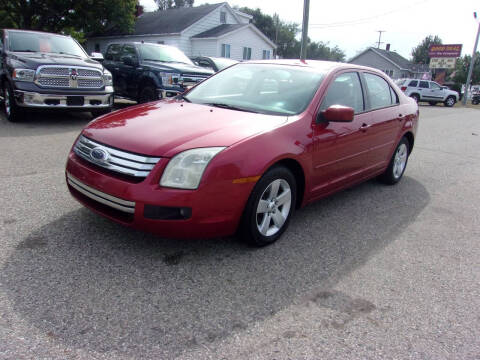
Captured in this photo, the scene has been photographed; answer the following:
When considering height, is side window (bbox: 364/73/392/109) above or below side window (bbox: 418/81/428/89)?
below

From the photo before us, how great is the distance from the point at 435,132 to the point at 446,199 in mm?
7531

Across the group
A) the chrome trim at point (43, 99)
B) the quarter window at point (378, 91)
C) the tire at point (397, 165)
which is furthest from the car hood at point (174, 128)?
the chrome trim at point (43, 99)

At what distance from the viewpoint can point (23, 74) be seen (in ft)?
24.7

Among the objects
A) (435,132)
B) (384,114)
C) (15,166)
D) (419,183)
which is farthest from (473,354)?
(435,132)

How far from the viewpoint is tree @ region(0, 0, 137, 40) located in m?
23.2

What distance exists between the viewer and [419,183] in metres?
5.89

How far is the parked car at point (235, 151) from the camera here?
2828 mm

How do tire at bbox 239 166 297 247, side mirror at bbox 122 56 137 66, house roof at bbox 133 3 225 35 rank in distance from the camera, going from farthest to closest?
house roof at bbox 133 3 225 35 < side mirror at bbox 122 56 137 66 < tire at bbox 239 166 297 247

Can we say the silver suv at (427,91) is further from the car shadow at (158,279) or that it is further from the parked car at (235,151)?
the car shadow at (158,279)

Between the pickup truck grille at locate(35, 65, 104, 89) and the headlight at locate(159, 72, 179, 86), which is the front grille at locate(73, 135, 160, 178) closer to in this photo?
the pickup truck grille at locate(35, 65, 104, 89)

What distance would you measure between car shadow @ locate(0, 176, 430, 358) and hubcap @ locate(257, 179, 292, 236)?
18cm

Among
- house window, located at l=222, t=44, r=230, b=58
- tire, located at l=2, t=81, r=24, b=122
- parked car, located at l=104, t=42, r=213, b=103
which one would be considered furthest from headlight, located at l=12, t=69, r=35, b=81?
house window, located at l=222, t=44, r=230, b=58

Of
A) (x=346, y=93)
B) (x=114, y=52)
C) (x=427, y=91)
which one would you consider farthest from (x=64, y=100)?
(x=427, y=91)

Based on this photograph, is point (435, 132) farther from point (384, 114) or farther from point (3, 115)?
point (3, 115)
